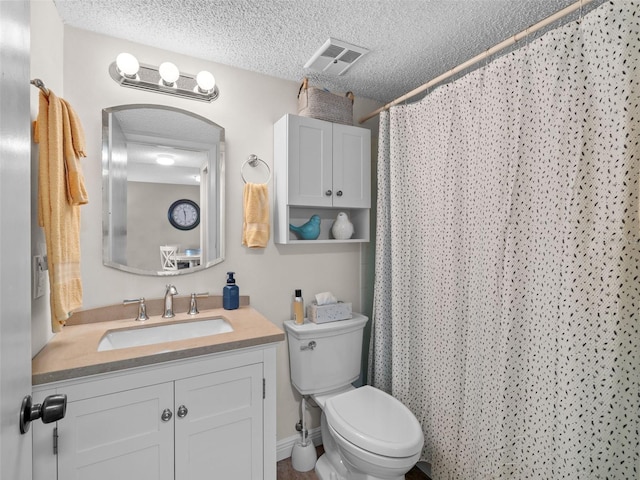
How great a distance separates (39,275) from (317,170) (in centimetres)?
138

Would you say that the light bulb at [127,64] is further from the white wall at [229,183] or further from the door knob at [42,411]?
the door knob at [42,411]

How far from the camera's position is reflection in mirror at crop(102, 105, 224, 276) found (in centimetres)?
158

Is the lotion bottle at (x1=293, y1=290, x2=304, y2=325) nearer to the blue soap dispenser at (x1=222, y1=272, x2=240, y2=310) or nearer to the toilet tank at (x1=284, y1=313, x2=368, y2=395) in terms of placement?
the toilet tank at (x1=284, y1=313, x2=368, y2=395)

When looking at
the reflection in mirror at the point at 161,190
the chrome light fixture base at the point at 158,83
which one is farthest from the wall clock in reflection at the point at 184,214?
the chrome light fixture base at the point at 158,83

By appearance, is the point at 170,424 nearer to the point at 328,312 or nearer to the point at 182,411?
the point at 182,411

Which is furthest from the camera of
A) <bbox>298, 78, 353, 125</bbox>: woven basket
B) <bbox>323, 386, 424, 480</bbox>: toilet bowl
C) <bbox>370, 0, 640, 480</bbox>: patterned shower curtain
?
<bbox>298, 78, 353, 125</bbox>: woven basket

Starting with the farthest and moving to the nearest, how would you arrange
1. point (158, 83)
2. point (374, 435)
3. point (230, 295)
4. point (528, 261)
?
point (230, 295)
point (158, 83)
point (374, 435)
point (528, 261)

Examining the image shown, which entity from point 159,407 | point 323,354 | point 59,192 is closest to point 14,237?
point 59,192

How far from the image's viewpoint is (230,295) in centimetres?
178

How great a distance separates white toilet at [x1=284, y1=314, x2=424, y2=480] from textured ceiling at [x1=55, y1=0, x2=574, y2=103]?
1.57m

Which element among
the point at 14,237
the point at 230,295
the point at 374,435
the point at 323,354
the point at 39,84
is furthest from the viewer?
the point at 323,354

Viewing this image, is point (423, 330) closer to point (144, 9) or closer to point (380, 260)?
point (380, 260)

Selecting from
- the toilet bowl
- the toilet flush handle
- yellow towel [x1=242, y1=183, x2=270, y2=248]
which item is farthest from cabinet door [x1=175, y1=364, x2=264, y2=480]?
yellow towel [x1=242, y1=183, x2=270, y2=248]

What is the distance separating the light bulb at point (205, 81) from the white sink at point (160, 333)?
49.0 inches
